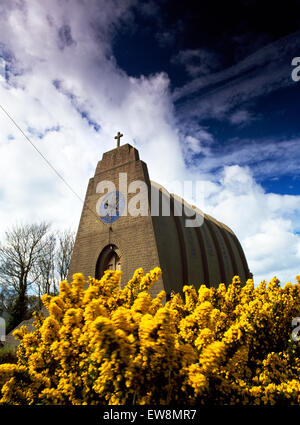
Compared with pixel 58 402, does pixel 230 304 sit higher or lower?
higher

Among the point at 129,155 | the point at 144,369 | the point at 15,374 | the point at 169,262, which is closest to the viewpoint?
the point at 144,369

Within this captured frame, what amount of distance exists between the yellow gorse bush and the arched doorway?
6494 mm

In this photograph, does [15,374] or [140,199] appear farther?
[140,199]

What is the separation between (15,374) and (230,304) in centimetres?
390

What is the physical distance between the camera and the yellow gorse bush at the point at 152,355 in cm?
210

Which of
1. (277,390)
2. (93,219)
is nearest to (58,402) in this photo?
(277,390)

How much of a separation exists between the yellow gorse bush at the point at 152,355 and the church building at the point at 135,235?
214 inches

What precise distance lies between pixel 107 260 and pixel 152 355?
9528 millimetres

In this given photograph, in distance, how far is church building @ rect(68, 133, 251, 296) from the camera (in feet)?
33.2
